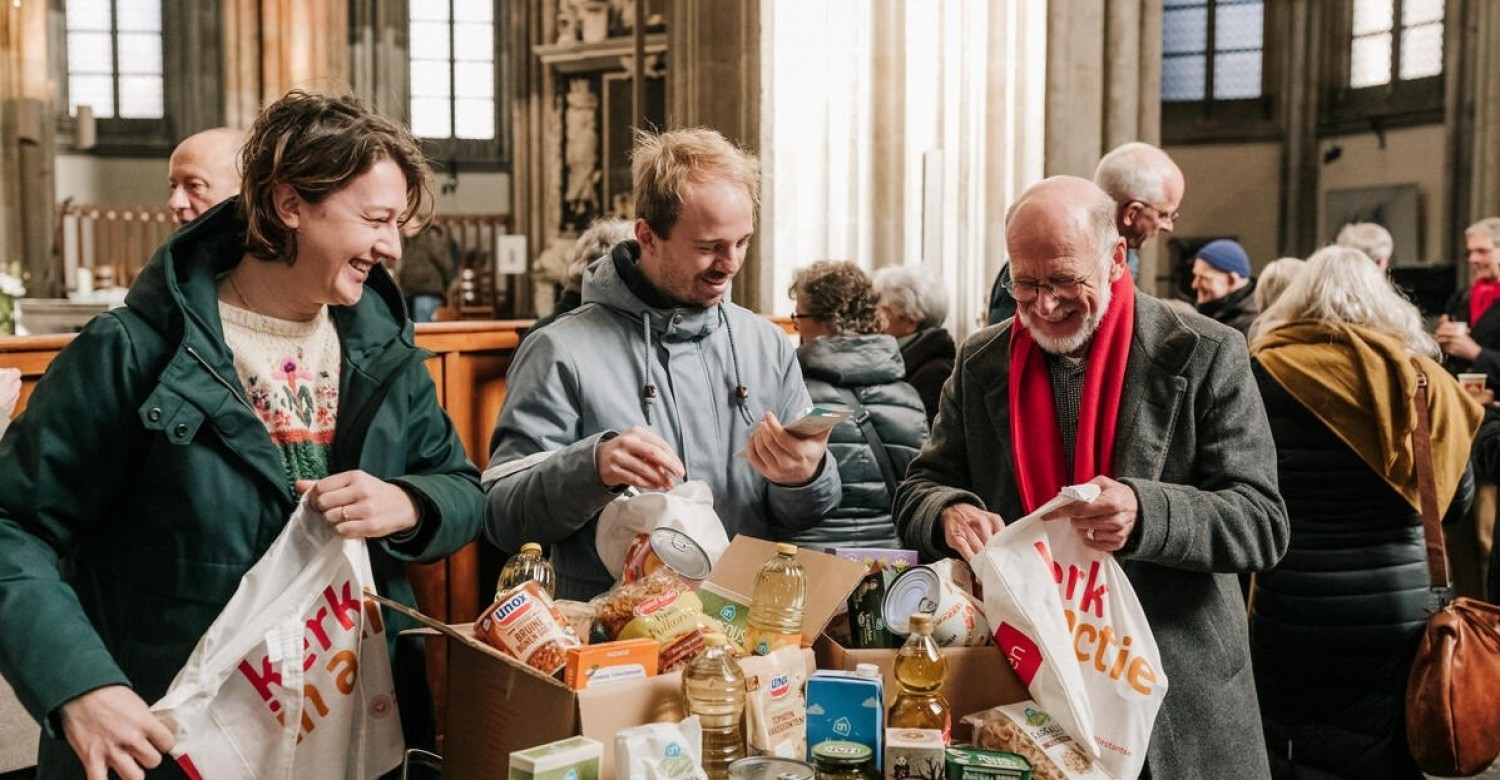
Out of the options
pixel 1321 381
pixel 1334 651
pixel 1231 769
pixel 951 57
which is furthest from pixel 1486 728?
pixel 951 57

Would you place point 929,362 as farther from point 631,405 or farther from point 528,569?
point 528,569

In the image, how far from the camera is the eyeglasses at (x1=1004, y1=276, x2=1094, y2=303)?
2.28m

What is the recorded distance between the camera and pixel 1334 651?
3553 mm

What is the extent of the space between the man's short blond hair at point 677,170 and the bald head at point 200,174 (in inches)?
63.6

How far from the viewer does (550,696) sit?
1.72m

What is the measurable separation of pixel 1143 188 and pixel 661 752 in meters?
2.73

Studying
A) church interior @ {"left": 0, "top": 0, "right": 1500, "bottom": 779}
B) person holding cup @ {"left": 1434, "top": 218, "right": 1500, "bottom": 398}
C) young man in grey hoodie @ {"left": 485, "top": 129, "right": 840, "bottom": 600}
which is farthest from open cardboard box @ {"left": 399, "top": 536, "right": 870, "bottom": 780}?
person holding cup @ {"left": 1434, "top": 218, "right": 1500, "bottom": 398}

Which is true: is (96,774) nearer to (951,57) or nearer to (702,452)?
(702,452)

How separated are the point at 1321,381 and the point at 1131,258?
60cm

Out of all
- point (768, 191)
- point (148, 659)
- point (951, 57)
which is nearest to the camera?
point (148, 659)

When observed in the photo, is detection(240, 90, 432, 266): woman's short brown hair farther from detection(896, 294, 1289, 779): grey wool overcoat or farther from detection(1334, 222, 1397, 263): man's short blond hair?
detection(1334, 222, 1397, 263): man's short blond hair

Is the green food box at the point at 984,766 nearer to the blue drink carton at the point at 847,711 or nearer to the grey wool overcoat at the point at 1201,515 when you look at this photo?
the blue drink carton at the point at 847,711

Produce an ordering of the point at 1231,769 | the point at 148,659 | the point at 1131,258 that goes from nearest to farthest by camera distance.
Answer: the point at 148,659 → the point at 1231,769 → the point at 1131,258

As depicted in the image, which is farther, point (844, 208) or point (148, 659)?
point (844, 208)
